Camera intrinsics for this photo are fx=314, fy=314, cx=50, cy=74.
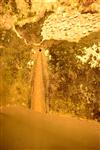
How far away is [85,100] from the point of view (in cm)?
271

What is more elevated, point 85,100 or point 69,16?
point 69,16

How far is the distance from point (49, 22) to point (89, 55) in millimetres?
495

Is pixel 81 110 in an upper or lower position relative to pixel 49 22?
lower

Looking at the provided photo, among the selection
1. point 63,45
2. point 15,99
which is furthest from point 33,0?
point 15,99

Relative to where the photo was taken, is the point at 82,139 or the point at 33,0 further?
the point at 33,0

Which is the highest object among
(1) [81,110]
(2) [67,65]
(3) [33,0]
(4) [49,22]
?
(3) [33,0]

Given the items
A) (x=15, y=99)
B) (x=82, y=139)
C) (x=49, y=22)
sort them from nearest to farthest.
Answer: (x=82, y=139) → (x=49, y=22) → (x=15, y=99)

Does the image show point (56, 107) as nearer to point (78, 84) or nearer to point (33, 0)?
point (78, 84)

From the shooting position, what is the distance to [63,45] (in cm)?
283

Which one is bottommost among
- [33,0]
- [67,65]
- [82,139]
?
[82,139]

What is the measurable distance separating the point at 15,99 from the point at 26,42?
1.85 feet

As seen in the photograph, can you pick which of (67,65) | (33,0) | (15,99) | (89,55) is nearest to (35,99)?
(15,99)

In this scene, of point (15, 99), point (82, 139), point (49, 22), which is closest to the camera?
point (82, 139)

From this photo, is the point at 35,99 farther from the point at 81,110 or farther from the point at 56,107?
the point at 81,110
